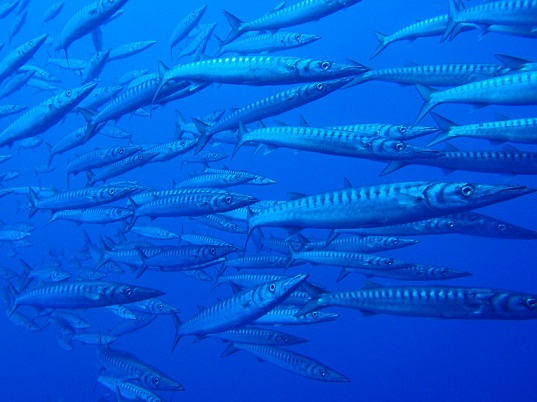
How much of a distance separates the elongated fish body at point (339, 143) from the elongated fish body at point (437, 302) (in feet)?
3.85

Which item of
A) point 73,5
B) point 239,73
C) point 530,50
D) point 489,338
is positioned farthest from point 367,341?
point 73,5

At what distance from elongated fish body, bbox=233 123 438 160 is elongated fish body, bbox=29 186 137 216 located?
79.8 inches

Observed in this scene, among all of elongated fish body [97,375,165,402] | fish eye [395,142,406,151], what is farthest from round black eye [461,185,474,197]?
elongated fish body [97,375,165,402]

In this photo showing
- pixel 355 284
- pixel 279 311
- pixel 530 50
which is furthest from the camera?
pixel 530 50

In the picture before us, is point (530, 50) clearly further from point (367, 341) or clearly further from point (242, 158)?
point (367, 341)

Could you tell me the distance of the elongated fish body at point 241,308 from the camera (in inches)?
162

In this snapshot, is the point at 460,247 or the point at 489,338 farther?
the point at 460,247

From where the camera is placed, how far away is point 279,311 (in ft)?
20.8

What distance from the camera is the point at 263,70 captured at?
13.6ft

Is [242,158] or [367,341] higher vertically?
[242,158]

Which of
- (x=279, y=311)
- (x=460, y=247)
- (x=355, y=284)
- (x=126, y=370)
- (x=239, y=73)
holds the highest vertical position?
(x=460, y=247)

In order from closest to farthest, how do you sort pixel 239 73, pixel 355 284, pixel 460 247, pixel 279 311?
pixel 239 73 → pixel 279 311 → pixel 355 284 → pixel 460 247

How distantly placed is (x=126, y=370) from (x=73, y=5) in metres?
46.8

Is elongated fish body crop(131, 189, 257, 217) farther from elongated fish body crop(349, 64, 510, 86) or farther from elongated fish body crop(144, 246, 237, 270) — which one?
elongated fish body crop(349, 64, 510, 86)
